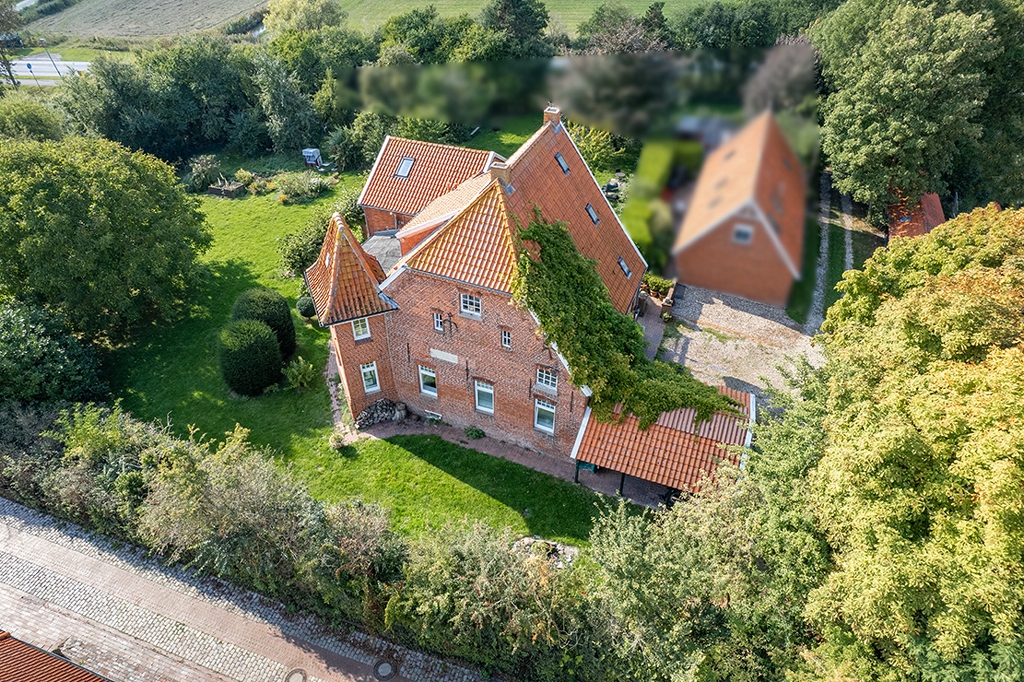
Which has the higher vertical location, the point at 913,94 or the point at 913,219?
the point at 913,94

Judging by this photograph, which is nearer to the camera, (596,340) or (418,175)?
(596,340)

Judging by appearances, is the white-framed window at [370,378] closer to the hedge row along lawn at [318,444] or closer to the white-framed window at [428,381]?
the white-framed window at [428,381]

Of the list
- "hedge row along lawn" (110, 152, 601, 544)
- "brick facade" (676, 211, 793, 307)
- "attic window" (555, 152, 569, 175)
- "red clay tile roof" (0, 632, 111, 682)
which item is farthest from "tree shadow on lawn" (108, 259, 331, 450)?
"brick facade" (676, 211, 793, 307)

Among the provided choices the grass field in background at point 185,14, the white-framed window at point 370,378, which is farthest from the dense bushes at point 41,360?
the grass field in background at point 185,14

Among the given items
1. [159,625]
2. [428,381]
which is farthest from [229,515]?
[428,381]

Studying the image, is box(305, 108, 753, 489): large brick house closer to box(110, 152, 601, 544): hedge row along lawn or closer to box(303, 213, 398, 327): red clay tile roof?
box(303, 213, 398, 327): red clay tile roof

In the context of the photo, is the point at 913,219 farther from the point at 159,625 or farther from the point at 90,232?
the point at 90,232
